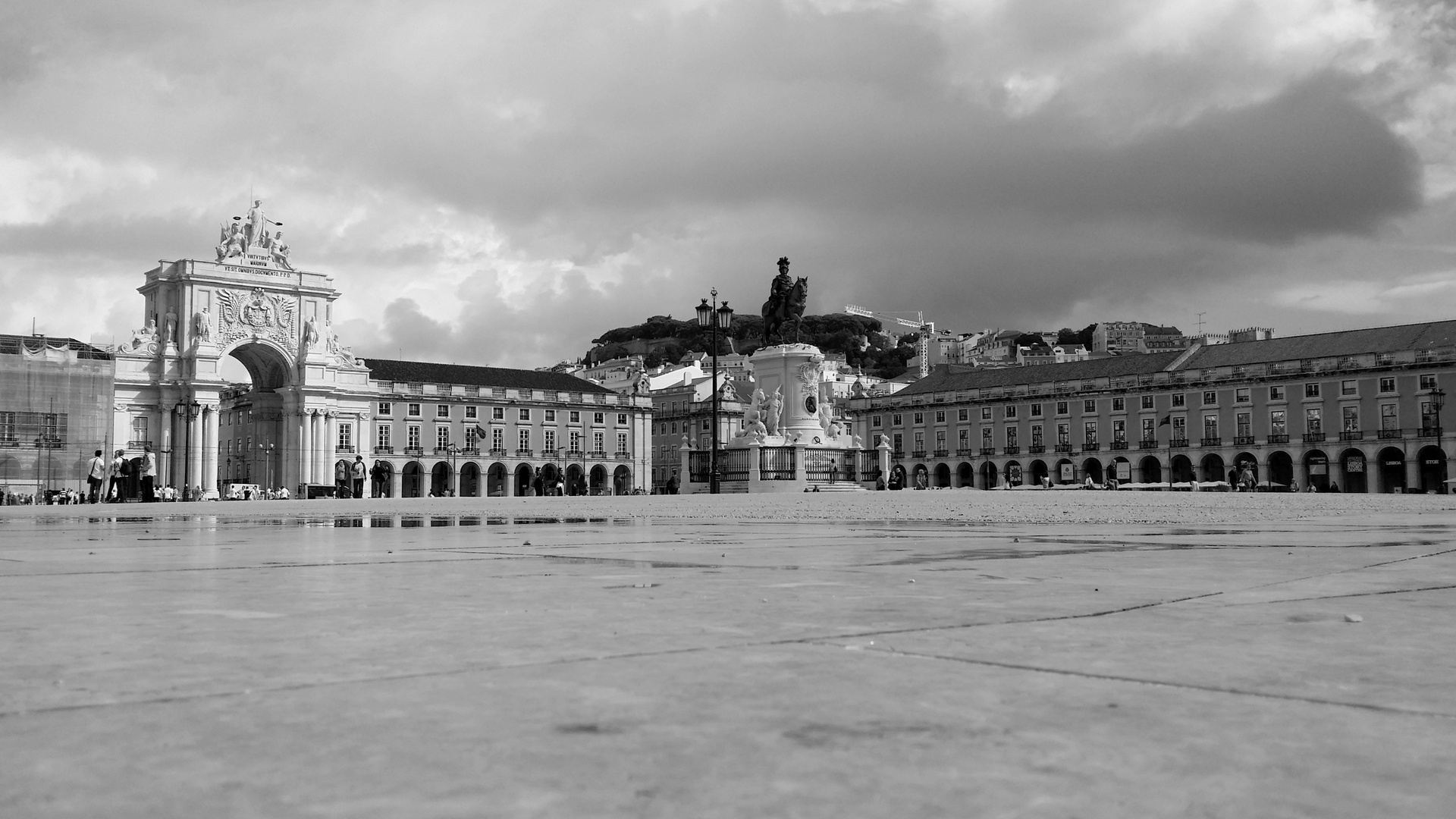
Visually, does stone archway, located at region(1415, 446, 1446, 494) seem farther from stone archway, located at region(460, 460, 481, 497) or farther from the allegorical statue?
stone archway, located at region(460, 460, 481, 497)

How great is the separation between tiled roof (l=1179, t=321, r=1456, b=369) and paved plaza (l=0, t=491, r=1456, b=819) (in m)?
74.6

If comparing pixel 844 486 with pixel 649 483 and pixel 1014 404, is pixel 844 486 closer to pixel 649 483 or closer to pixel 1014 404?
pixel 1014 404

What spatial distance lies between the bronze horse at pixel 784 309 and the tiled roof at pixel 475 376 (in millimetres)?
52817

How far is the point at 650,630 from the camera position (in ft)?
9.41

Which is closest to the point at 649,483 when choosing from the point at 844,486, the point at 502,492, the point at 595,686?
the point at 502,492

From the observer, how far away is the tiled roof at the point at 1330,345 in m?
69.1

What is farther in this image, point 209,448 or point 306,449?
point 306,449

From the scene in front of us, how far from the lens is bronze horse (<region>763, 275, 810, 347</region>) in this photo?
36344 mm

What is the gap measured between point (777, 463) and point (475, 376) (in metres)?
57.5

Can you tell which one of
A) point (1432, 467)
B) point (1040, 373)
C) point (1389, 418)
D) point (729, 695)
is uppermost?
point (1040, 373)

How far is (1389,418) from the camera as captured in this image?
2717 inches

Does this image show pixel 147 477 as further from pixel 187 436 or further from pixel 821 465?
pixel 187 436

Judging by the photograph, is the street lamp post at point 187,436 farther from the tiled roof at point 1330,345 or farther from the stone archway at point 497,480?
the tiled roof at point 1330,345

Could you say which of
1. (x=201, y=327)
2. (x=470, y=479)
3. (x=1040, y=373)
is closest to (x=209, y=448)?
(x=201, y=327)
